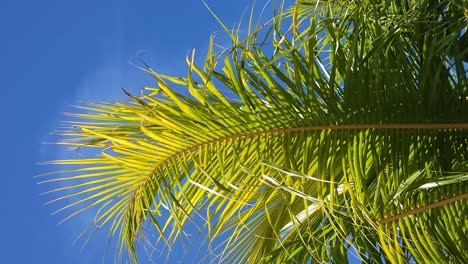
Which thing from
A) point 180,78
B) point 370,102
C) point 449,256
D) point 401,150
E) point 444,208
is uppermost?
point 180,78

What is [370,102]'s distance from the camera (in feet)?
8.11


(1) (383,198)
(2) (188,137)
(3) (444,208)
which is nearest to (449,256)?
(3) (444,208)

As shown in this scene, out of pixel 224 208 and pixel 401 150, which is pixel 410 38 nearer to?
pixel 401 150

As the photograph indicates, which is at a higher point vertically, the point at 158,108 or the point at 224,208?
the point at 158,108

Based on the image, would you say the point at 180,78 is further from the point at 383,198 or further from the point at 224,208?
the point at 383,198

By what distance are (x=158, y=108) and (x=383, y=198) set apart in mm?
750

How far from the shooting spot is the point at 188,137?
2439 mm

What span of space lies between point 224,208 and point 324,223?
0.43 meters

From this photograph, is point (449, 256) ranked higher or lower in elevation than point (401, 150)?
lower

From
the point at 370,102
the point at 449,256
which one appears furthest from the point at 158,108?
the point at 449,256

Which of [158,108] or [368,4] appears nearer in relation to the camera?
[158,108]

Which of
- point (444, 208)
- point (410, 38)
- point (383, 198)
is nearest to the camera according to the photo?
point (383, 198)

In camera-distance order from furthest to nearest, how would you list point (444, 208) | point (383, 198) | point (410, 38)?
point (410, 38) < point (444, 208) < point (383, 198)

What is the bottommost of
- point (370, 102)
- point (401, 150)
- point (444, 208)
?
point (444, 208)
